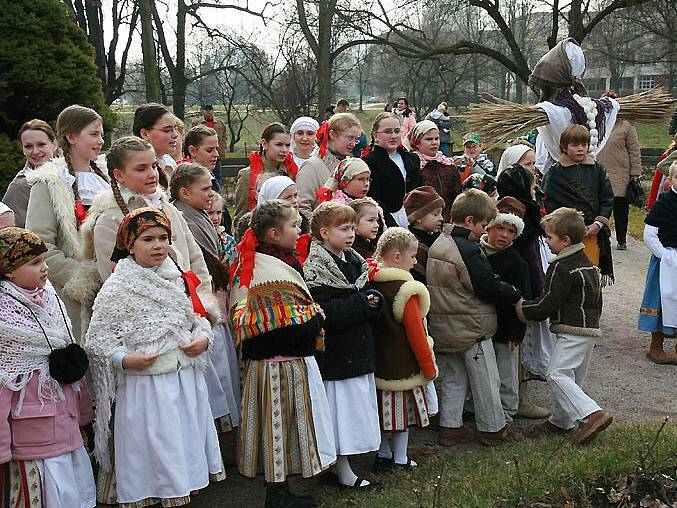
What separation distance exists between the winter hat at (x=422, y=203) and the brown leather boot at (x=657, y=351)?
8.86 feet

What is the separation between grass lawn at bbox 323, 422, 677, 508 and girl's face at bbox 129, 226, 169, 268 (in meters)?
1.62

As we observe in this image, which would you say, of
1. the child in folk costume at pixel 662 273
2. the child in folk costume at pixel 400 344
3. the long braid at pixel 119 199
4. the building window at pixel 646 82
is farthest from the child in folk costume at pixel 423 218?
the building window at pixel 646 82

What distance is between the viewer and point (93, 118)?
428 centimetres

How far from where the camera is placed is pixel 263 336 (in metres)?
3.84

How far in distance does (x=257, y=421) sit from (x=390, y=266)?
4.04 feet

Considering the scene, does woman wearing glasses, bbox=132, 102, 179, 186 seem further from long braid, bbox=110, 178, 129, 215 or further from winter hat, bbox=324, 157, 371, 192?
winter hat, bbox=324, 157, 371, 192

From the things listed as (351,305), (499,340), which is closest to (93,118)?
(351,305)

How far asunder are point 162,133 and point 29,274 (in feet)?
5.28

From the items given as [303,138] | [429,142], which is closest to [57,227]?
[303,138]

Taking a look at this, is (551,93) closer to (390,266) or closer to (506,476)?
(390,266)

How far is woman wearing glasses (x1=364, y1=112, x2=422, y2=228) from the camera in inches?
221

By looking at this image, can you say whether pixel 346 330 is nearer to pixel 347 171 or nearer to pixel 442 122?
pixel 347 171

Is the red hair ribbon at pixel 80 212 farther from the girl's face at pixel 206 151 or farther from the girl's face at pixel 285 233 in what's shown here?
the girl's face at pixel 206 151

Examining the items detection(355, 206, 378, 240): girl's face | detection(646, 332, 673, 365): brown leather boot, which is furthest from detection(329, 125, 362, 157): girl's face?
detection(646, 332, 673, 365): brown leather boot
